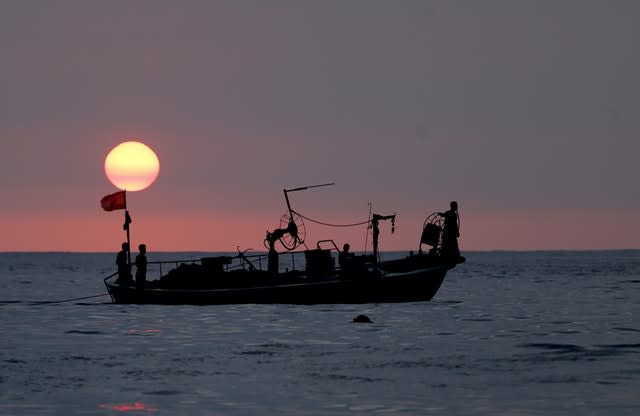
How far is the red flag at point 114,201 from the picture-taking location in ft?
173

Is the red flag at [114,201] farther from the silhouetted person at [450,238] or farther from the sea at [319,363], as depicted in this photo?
the silhouetted person at [450,238]

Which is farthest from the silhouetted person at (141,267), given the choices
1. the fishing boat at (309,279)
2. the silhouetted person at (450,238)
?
the silhouetted person at (450,238)

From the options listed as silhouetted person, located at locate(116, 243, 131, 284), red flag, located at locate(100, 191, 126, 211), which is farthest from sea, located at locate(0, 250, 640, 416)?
red flag, located at locate(100, 191, 126, 211)

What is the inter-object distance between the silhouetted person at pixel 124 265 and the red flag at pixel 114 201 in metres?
2.16

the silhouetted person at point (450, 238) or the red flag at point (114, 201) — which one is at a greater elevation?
the red flag at point (114, 201)

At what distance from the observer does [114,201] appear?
52.9 meters

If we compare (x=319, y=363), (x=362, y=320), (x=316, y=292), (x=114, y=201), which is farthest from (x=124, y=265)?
(x=319, y=363)

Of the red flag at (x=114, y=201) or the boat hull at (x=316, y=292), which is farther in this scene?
the red flag at (x=114, y=201)

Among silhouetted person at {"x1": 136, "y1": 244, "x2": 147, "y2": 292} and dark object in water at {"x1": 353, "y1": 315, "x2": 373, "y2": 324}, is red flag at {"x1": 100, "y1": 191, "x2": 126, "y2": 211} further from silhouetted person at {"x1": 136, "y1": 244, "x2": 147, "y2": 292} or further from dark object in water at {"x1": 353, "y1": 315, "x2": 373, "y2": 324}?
dark object in water at {"x1": 353, "y1": 315, "x2": 373, "y2": 324}

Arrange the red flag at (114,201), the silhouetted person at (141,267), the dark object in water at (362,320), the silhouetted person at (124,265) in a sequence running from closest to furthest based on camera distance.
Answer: the dark object in water at (362,320) → the silhouetted person at (141,267) → the silhouetted person at (124,265) → the red flag at (114,201)

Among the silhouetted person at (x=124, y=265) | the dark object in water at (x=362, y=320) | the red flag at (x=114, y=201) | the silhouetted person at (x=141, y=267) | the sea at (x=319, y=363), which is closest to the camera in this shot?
the sea at (x=319, y=363)

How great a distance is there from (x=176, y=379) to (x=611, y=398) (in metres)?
9.27

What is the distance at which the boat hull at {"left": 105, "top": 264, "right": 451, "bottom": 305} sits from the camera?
51062mm

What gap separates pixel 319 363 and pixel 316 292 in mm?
21252
